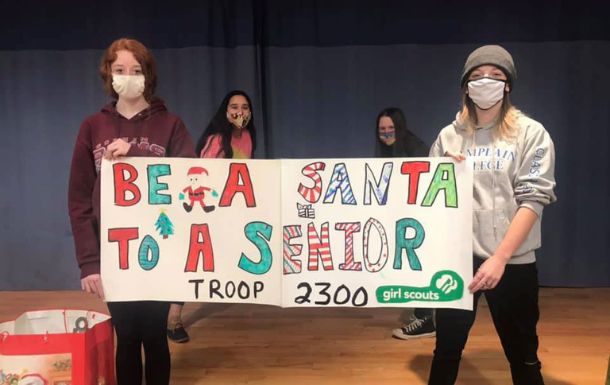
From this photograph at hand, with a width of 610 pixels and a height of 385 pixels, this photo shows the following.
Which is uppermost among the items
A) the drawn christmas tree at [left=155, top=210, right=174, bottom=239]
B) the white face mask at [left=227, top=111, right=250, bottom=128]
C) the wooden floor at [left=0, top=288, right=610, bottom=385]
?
the white face mask at [left=227, top=111, right=250, bottom=128]

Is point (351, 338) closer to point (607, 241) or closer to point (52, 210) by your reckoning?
point (607, 241)

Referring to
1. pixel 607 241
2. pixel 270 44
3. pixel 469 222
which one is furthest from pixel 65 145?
pixel 607 241

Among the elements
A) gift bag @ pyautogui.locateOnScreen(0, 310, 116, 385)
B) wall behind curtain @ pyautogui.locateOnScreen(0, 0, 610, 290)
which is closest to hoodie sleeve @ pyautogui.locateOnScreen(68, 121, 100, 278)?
gift bag @ pyautogui.locateOnScreen(0, 310, 116, 385)

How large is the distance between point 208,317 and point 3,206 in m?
1.73

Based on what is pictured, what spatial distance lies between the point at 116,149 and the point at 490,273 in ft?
3.73

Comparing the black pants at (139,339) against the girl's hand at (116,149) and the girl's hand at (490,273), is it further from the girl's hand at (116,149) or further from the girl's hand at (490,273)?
the girl's hand at (490,273)

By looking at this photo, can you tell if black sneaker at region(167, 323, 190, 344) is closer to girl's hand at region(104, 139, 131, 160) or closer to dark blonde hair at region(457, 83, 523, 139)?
girl's hand at region(104, 139, 131, 160)

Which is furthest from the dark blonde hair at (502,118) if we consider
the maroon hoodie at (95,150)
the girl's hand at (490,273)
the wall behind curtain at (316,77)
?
the wall behind curtain at (316,77)

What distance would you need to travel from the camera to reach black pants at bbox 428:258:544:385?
5.03 feet

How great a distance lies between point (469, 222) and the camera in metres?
1.54

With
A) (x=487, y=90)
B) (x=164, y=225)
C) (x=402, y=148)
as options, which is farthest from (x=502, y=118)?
(x=402, y=148)

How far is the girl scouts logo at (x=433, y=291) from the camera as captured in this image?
5.18 ft

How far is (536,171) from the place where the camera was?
1.46 m

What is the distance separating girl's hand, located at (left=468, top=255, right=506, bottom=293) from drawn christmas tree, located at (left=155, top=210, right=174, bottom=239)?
37.0 inches
